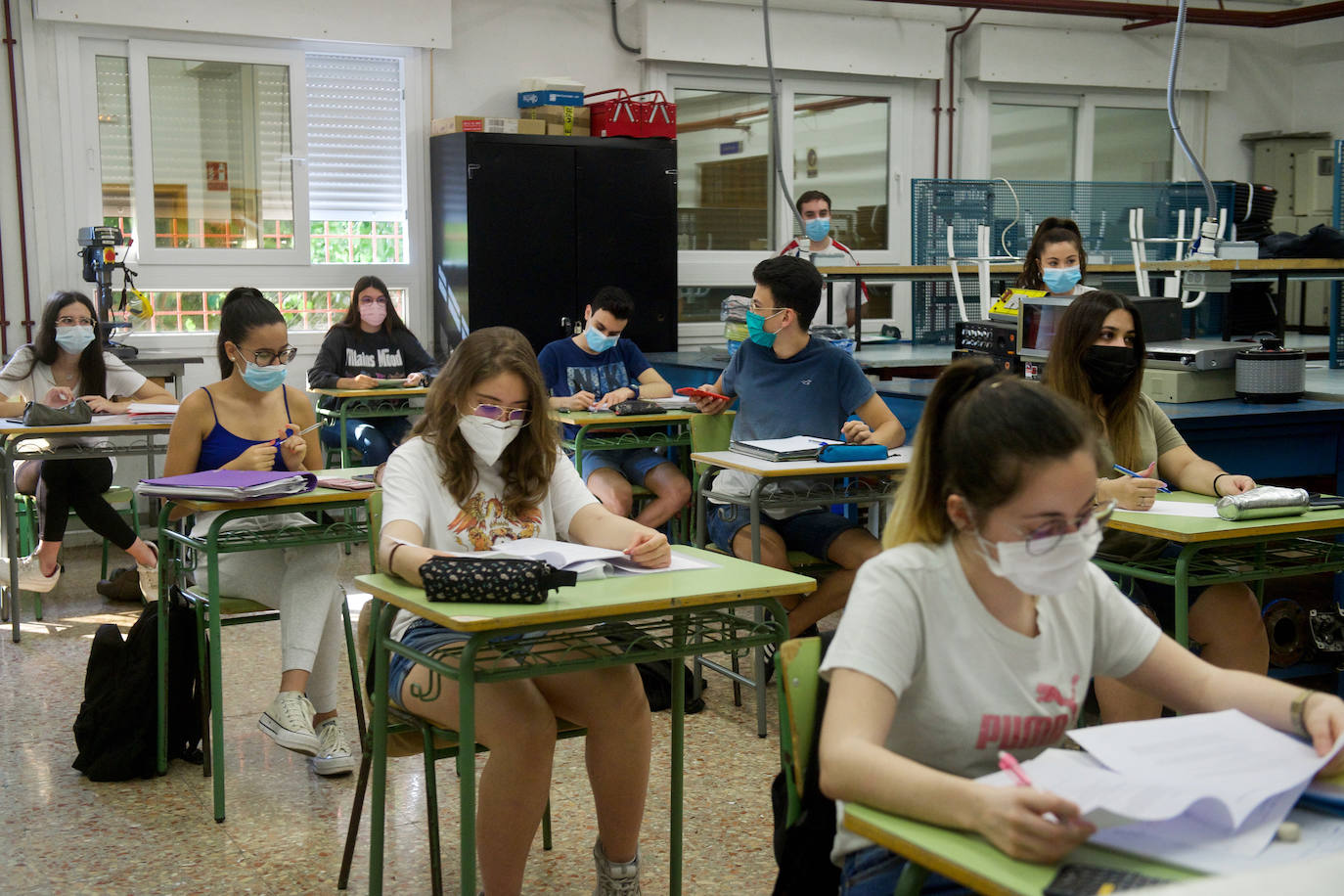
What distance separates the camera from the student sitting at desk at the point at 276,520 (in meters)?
3.03

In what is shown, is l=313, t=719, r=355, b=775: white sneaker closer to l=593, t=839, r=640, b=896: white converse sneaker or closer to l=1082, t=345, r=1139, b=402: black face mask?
l=593, t=839, r=640, b=896: white converse sneaker

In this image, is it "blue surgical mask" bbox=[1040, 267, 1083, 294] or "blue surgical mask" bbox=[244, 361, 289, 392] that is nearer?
"blue surgical mask" bbox=[244, 361, 289, 392]

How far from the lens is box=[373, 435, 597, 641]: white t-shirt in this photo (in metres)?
2.28

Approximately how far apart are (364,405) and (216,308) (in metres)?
→ 1.35

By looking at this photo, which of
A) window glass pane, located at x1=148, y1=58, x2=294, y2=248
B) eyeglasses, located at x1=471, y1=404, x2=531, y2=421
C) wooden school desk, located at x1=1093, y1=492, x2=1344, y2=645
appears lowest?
wooden school desk, located at x1=1093, y1=492, x2=1344, y2=645

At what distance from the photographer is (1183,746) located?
1.26 m

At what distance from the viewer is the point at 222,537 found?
9.41ft

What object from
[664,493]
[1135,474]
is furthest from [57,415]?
[1135,474]

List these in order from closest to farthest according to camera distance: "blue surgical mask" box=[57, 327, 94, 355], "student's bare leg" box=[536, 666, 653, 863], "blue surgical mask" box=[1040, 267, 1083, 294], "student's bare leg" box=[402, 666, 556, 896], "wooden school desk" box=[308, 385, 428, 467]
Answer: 1. "student's bare leg" box=[402, 666, 556, 896]
2. "student's bare leg" box=[536, 666, 653, 863]
3. "blue surgical mask" box=[57, 327, 94, 355]
4. "blue surgical mask" box=[1040, 267, 1083, 294]
5. "wooden school desk" box=[308, 385, 428, 467]

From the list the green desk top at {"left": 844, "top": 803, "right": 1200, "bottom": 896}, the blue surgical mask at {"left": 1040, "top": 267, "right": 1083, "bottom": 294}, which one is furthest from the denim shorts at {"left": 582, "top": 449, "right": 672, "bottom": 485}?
the green desk top at {"left": 844, "top": 803, "right": 1200, "bottom": 896}

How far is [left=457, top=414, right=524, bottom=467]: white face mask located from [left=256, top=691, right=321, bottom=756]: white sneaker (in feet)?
3.15

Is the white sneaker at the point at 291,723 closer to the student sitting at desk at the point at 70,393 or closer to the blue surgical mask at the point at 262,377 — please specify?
the blue surgical mask at the point at 262,377

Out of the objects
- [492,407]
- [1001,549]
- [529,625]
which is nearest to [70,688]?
[492,407]

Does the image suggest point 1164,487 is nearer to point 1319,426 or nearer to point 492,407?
point 1319,426
